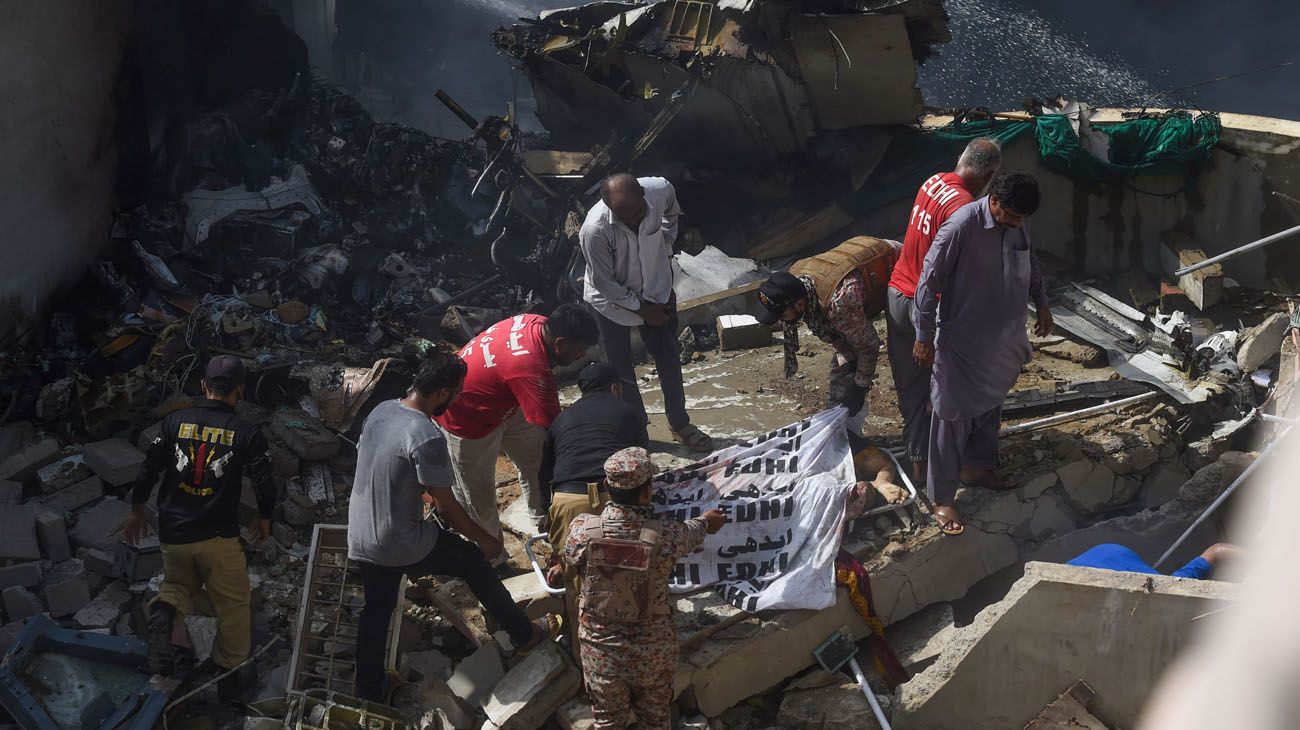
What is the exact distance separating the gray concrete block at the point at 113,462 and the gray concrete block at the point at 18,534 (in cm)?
54

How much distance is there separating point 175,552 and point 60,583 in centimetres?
117

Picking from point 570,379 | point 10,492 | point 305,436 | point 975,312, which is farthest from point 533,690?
point 570,379

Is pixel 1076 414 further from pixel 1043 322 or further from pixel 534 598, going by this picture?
pixel 534 598

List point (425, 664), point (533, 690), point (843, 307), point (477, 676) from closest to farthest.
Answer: point (533, 690) < point (477, 676) < point (425, 664) < point (843, 307)

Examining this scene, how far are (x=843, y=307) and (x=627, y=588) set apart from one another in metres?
2.10

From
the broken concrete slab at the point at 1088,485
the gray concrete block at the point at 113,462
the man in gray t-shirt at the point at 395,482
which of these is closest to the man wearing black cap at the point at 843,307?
the broken concrete slab at the point at 1088,485

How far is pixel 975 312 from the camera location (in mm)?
4949

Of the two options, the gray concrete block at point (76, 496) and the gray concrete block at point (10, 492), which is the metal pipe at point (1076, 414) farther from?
the gray concrete block at point (10, 492)

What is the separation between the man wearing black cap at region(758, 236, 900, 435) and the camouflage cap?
1.53m

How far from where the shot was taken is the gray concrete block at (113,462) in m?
6.40

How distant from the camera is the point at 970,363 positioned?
16.6ft

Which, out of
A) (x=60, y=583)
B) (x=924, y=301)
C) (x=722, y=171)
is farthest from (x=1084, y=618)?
(x=722, y=171)

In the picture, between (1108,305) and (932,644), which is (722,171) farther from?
(932,644)

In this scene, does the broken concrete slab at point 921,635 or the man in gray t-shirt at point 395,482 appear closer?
the man in gray t-shirt at point 395,482
